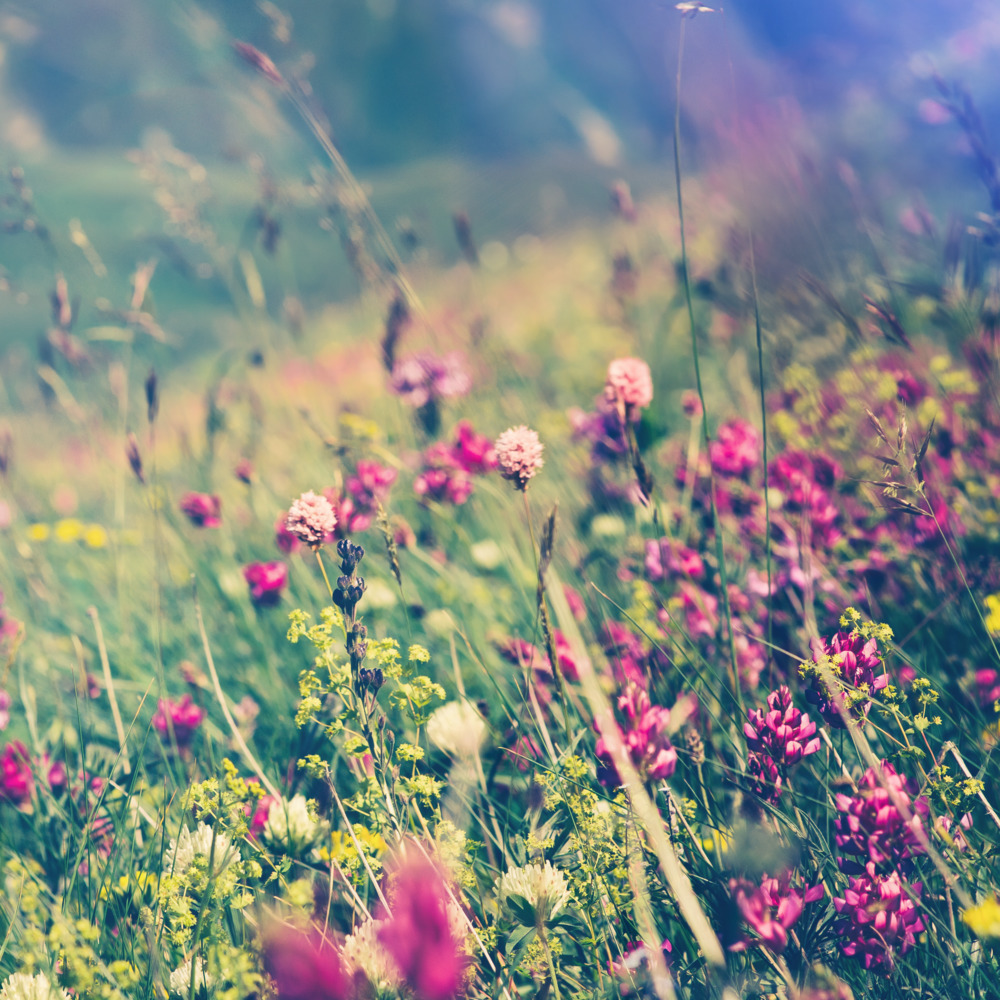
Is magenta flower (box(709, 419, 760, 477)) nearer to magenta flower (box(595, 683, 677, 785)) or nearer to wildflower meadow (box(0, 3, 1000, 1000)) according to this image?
wildflower meadow (box(0, 3, 1000, 1000))

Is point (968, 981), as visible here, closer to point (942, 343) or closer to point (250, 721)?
point (250, 721)

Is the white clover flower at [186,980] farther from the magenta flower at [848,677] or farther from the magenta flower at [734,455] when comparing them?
the magenta flower at [734,455]

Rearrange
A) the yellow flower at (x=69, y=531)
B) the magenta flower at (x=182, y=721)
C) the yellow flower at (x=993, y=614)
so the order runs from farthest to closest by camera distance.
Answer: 1. the yellow flower at (x=69, y=531)
2. the magenta flower at (x=182, y=721)
3. the yellow flower at (x=993, y=614)

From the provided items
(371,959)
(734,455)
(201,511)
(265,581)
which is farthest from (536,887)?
(201,511)

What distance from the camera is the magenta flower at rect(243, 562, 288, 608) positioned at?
142 cm

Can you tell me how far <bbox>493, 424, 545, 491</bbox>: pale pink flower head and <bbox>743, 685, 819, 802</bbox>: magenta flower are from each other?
41 centimetres

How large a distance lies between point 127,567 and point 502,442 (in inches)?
80.0

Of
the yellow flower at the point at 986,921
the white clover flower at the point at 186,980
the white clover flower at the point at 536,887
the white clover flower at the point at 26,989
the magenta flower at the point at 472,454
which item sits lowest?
the white clover flower at the point at 26,989

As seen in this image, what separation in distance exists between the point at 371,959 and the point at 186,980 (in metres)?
0.24

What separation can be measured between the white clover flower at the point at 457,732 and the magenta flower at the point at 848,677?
1.54 feet

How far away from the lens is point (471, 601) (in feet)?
5.09

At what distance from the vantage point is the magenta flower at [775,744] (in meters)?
0.80

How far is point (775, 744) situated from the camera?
31.6 inches

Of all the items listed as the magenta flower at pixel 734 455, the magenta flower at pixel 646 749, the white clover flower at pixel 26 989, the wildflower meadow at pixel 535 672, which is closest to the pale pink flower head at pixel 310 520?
the wildflower meadow at pixel 535 672
